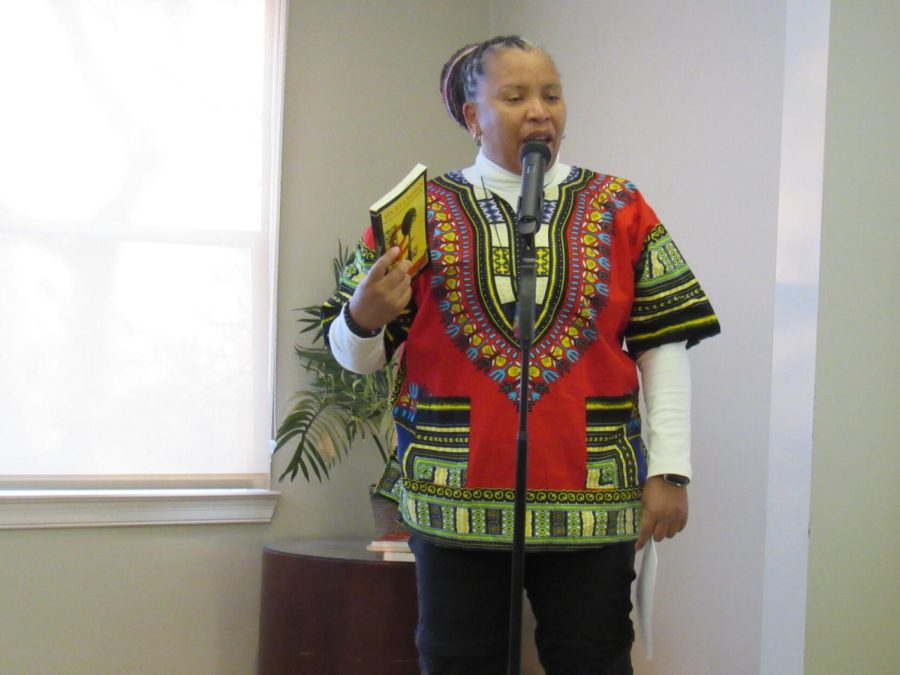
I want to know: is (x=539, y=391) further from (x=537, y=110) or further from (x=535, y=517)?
(x=537, y=110)

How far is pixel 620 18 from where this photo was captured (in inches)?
99.8

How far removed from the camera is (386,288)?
1262mm

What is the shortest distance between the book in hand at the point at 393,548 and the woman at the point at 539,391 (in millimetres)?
1082

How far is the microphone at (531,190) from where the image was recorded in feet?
3.74

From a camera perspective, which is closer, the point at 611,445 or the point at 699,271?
the point at 611,445

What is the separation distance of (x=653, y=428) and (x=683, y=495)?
0.09m

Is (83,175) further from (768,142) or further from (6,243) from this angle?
(768,142)

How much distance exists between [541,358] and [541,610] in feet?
1.03

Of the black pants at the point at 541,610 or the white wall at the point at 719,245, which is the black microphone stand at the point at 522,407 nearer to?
→ the black pants at the point at 541,610

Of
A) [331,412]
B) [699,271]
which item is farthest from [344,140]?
[699,271]

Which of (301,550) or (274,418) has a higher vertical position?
(274,418)

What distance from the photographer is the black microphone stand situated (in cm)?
114

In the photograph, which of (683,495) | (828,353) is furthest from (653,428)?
(828,353)

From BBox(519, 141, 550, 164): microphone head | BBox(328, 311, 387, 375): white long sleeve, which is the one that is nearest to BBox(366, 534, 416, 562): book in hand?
BBox(328, 311, 387, 375): white long sleeve
